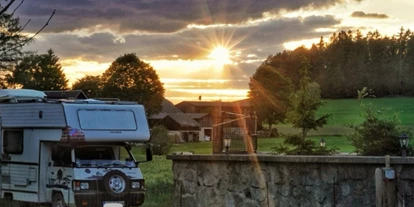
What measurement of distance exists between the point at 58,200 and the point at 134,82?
75.2 metres

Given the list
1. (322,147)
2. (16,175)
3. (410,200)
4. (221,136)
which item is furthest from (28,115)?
(322,147)

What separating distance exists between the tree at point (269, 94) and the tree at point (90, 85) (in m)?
18.7

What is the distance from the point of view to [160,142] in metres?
56.5

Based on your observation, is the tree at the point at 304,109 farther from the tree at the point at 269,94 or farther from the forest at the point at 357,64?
the tree at the point at 269,94

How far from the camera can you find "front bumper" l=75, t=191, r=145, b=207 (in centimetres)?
1733

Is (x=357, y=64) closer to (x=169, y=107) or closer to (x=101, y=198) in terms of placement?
(x=169, y=107)

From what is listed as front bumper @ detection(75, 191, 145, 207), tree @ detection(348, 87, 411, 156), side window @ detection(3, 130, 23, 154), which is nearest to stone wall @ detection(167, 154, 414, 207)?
front bumper @ detection(75, 191, 145, 207)

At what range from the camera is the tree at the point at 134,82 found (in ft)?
301

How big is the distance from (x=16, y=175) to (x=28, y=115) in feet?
5.45

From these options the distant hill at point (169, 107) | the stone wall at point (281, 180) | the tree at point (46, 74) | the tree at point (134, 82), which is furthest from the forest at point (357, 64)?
the stone wall at point (281, 180)

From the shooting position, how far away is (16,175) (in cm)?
1952

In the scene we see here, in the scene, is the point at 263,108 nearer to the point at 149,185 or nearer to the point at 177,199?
the point at 149,185

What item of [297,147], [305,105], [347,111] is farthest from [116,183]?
[347,111]

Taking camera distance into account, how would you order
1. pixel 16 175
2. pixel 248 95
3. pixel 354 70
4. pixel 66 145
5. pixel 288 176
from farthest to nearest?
pixel 248 95
pixel 354 70
pixel 16 175
pixel 66 145
pixel 288 176
